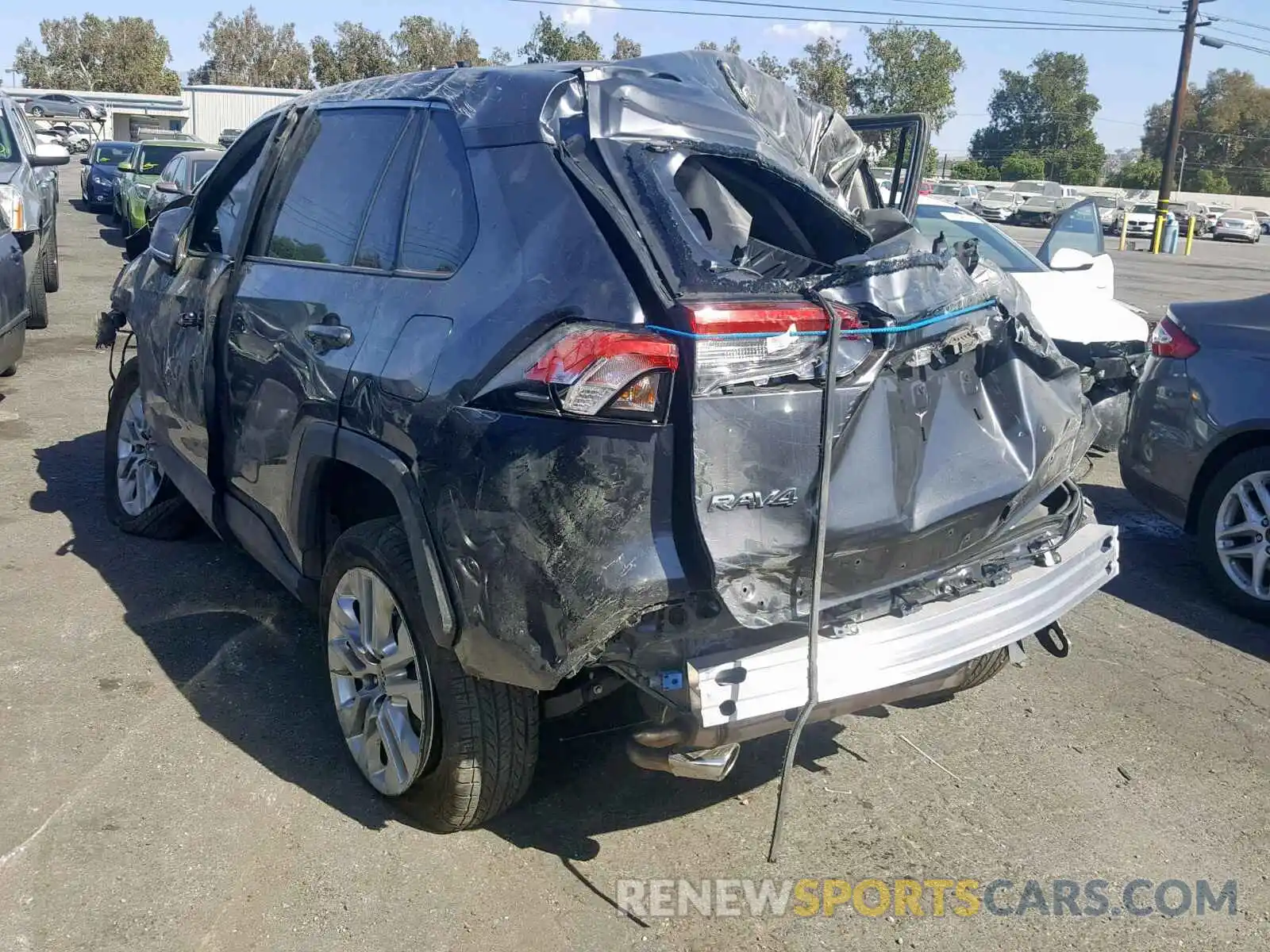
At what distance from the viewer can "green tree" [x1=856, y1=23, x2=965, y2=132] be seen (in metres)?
50.9

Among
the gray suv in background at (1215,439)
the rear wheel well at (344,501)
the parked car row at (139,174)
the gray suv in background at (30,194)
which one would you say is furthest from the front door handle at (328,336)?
the parked car row at (139,174)

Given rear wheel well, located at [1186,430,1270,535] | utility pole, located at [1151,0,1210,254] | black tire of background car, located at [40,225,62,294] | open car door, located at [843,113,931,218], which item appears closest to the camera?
open car door, located at [843,113,931,218]

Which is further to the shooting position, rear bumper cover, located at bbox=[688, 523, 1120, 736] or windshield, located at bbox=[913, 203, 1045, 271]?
windshield, located at bbox=[913, 203, 1045, 271]

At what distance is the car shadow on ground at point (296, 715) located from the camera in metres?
3.44

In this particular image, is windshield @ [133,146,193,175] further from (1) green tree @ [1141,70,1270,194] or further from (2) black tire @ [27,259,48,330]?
(1) green tree @ [1141,70,1270,194]

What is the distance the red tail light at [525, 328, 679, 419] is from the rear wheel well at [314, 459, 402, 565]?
39.5 inches

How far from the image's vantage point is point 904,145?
439 cm

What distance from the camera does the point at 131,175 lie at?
1888cm

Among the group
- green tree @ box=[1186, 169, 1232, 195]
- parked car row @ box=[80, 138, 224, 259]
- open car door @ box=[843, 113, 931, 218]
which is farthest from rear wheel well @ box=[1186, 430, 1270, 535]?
green tree @ box=[1186, 169, 1232, 195]

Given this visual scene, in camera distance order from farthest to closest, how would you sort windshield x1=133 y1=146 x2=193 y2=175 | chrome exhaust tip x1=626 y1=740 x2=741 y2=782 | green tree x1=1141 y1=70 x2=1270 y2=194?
1. green tree x1=1141 y1=70 x2=1270 y2=194
2. windshield x1=133 y1=146 x2=193 y2=175
3. chrome exhaust tip x1=626 y1=740 x2=741 y2=782

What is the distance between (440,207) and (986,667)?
2.25 meters

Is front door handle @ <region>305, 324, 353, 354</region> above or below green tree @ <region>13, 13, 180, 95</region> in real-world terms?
below

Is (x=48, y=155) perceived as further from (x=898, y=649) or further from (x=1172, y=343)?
(x=898, y=649)

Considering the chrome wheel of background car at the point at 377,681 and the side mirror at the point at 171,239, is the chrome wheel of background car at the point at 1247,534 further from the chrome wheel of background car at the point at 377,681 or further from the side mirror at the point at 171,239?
the side mirror at the point at 171,239
